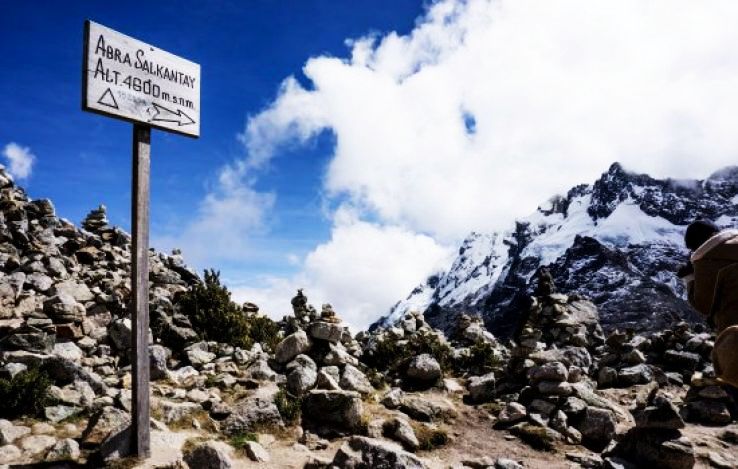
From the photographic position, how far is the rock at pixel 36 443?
636 centimetres

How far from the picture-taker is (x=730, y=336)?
355 centimetres

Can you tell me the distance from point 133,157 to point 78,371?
4.27m

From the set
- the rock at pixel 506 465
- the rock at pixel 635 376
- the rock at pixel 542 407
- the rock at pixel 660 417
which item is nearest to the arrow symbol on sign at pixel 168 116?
the rock at pixel 506 465

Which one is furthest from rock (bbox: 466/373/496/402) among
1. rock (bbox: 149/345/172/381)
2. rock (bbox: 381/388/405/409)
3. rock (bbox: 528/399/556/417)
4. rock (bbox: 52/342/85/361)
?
rock (bbox: 52/342/85/361)

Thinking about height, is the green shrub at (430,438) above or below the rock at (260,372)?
below

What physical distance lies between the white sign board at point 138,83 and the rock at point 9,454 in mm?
4426

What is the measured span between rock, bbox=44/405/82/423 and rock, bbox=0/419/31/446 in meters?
0.41

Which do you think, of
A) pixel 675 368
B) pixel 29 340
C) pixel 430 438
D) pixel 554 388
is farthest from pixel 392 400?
pixel 675 368

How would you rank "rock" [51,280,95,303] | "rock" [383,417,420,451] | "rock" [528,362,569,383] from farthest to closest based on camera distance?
"rock" [51,280,95,303]
"rock" [528,362,569,383]
"rock" [383,417,420,451]

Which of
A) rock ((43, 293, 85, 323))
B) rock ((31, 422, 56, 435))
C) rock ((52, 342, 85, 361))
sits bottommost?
rock ((31, 422, 56, 435))

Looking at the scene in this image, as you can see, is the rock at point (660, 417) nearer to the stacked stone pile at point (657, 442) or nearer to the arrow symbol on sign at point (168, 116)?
the stacked stone pile at point (657, 442)

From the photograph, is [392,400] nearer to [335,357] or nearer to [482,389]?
[335,357]

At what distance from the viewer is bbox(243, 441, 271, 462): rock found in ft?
22.5

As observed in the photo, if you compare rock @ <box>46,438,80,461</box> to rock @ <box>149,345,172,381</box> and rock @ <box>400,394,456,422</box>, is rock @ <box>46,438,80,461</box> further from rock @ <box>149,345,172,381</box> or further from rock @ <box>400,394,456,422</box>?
rock @ <box>400,394,456,422</box>
